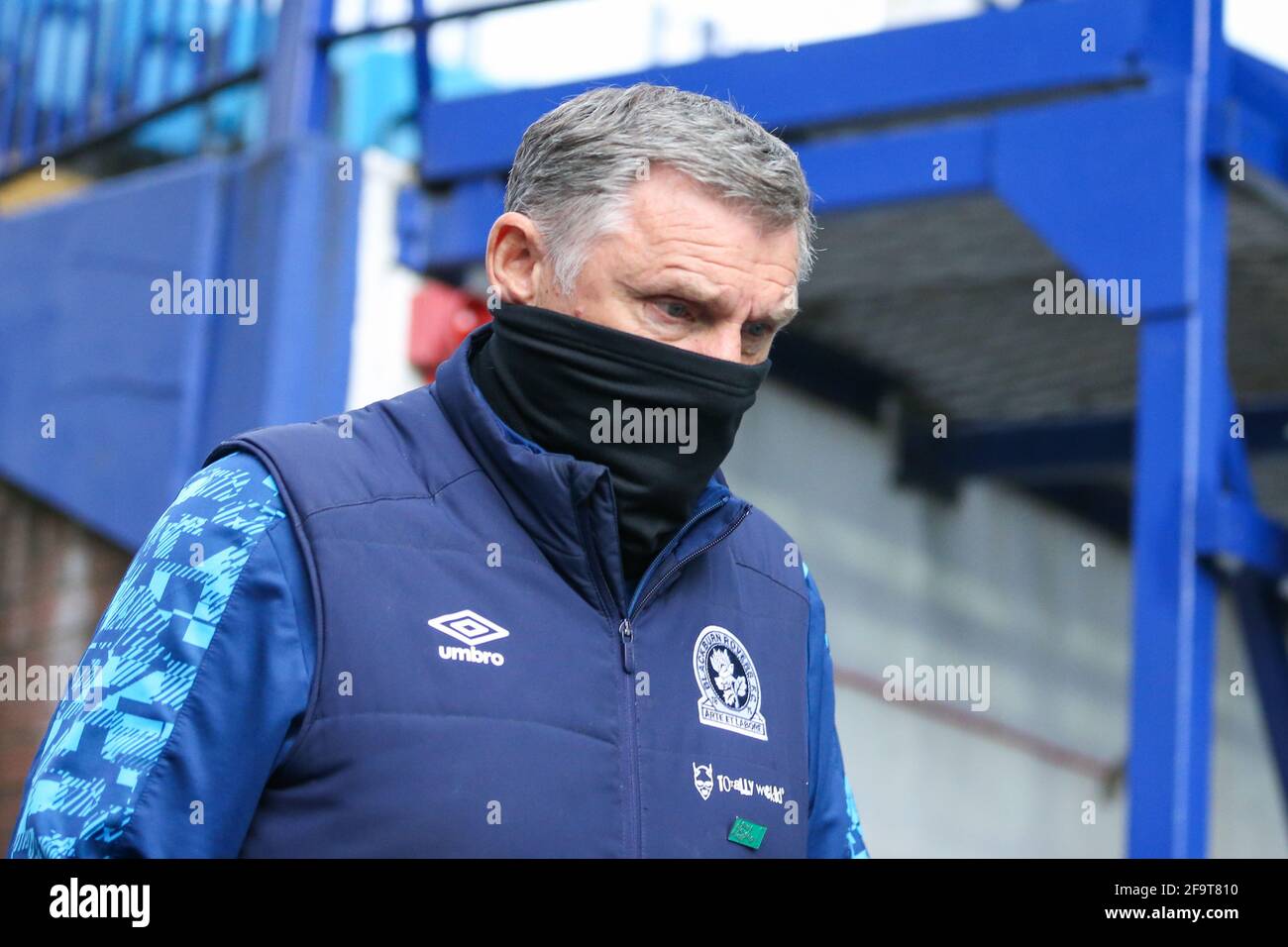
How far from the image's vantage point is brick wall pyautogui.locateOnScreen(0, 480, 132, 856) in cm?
474

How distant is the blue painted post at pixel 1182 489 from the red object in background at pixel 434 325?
1813 mm

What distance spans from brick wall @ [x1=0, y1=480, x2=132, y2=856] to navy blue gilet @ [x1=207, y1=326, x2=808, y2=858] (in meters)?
3.22

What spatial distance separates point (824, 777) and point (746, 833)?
0.25 meters

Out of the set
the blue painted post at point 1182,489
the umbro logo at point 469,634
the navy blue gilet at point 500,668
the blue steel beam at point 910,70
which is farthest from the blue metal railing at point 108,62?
the umbro logo at point 469,634

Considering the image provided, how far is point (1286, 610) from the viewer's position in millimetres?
7410

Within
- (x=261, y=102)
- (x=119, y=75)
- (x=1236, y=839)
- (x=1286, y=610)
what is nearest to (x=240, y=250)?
(x=261, y=102)

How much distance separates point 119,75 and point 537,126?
388 cm

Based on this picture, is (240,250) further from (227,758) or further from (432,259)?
(227,758)

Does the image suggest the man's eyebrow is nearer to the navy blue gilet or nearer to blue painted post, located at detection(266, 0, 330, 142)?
the navy blue gilet

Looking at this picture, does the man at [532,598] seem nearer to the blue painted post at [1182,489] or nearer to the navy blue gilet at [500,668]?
the navy blue gilet at [500,668]

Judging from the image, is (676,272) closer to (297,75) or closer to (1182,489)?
(1182,489)

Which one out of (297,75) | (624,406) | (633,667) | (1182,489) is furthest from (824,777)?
(297,75)

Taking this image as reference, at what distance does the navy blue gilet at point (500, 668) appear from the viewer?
1.46 metres

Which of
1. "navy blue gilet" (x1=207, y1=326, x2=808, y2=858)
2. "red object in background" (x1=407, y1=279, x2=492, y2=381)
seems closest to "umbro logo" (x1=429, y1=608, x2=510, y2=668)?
"navy blue gilet" (x1=207, y1=326, x2=808, y2=858)
